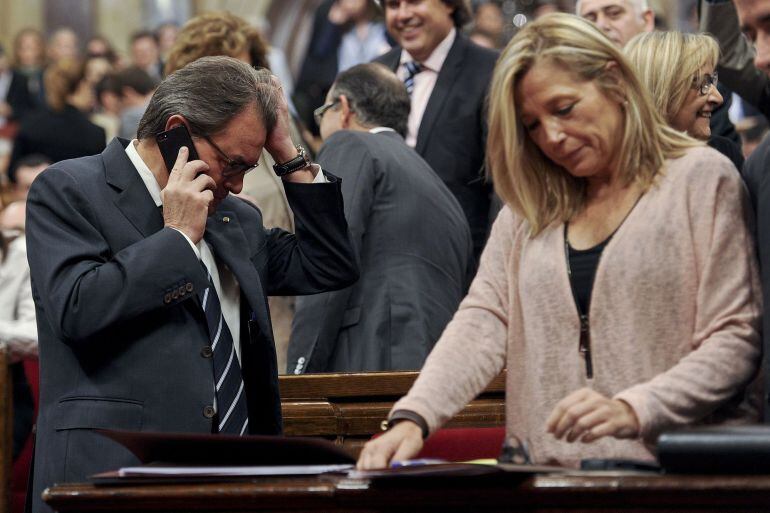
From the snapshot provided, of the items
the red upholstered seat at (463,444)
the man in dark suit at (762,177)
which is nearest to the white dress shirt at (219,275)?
the red upholstered seat at (463,444)

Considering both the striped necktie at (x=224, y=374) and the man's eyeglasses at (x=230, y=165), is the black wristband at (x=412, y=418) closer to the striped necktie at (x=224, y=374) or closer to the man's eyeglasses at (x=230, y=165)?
the striped necktie at (x=224, y=374)

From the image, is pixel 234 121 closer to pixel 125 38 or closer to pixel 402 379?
pixel 402 379

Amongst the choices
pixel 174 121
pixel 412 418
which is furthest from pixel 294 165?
pixel 412 418

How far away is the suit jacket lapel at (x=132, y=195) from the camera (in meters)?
3.14

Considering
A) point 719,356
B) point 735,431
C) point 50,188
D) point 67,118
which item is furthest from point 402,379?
point 67,118

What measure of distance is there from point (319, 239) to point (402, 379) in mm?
482

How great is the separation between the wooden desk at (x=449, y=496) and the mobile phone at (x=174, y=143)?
1.04m

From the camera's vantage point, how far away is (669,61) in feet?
11.4

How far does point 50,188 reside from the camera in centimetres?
308

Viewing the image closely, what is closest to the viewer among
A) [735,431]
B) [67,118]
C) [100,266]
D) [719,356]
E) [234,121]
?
[735,431]

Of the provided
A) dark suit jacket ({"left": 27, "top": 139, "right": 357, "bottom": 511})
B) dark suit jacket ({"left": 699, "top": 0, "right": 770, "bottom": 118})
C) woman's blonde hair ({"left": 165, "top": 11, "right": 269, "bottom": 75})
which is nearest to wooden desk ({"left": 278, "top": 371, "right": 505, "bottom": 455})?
dark suit jacket ({"left": 27, "top": 139, "right": 357, "bottom": 511})

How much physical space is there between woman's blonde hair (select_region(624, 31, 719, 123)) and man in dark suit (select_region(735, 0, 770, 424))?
372mm

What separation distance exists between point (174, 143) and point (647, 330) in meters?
→ 1.22

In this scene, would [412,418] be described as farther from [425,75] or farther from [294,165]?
[425,75]
